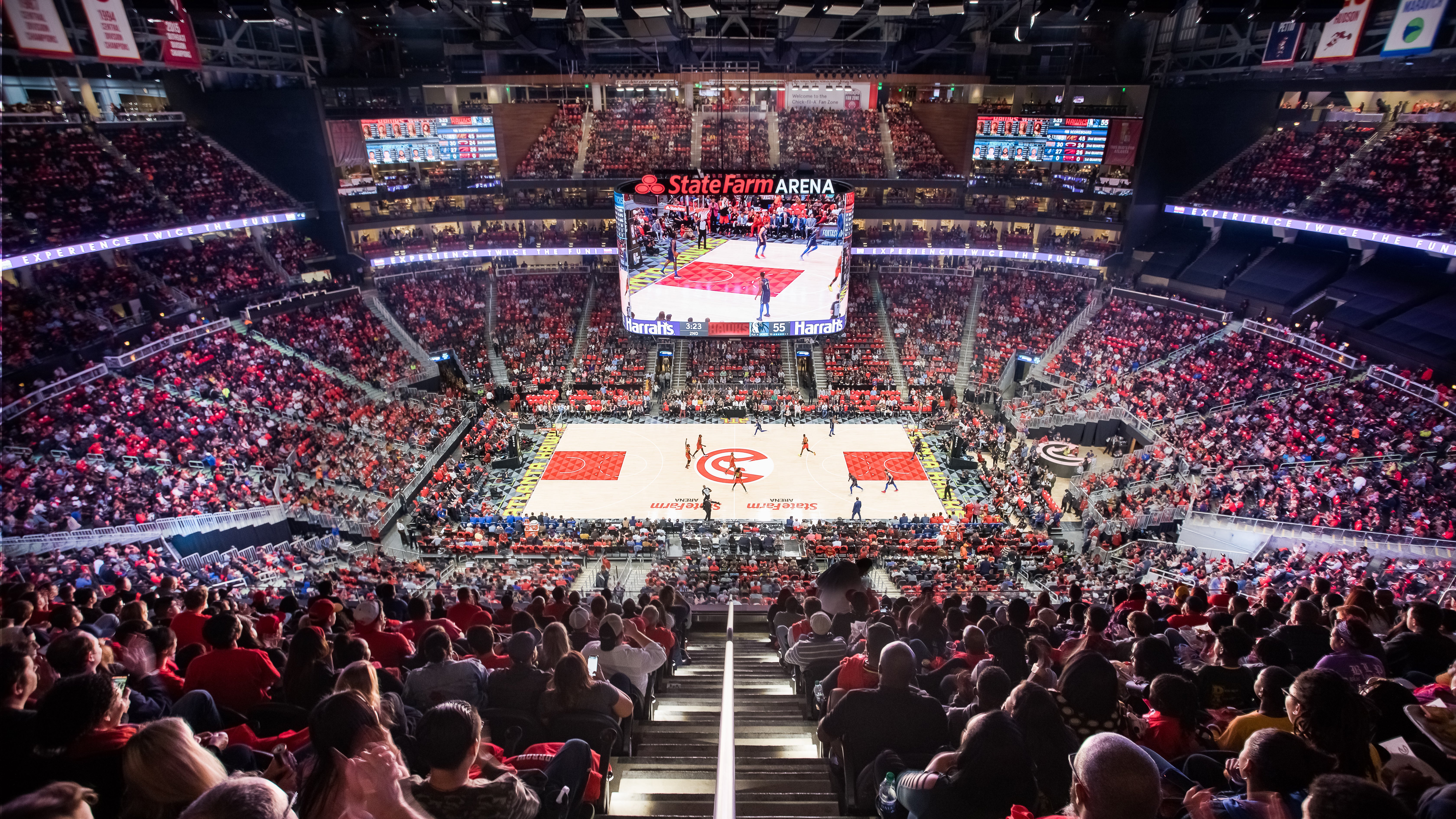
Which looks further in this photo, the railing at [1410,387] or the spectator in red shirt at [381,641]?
the railing at [1410,387]

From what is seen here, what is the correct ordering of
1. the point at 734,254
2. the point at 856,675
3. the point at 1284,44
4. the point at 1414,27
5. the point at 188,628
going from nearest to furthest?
the point at 856,675
the point at 188,628
the point at 1414,27
the point at 1284,44
the point at 734,254

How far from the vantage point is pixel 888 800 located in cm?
417

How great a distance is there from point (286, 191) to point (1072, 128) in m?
41.1

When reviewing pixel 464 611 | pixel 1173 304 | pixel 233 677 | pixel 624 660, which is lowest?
pixel 1173 304

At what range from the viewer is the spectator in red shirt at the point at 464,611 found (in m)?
9.00

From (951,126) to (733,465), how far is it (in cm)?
2889

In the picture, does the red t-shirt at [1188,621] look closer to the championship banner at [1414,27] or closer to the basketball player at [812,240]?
the basketball player at [812,240]

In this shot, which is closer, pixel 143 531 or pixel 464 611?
pixel 464 611

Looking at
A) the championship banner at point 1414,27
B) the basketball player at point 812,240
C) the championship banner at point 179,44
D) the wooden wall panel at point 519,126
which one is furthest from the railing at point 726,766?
the wooden wall panel at point 519,126

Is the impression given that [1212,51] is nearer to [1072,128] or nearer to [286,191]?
[1072,128]

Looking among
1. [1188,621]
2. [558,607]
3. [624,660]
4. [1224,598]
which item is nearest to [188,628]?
[558,607]

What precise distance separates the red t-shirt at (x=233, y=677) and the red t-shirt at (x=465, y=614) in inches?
136

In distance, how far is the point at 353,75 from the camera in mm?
37969

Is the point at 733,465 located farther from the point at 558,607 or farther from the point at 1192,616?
the point at 1192,616
